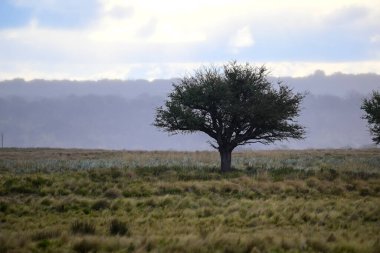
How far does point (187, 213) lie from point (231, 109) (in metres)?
17.6

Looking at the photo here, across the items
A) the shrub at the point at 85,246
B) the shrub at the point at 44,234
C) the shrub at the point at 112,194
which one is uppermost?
the shrub at the point at 112,194

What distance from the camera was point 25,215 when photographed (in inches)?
639

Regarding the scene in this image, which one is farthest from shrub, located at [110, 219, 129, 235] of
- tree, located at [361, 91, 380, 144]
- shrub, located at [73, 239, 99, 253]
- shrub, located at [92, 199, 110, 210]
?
tree, located at [361, 91, 380, 144]

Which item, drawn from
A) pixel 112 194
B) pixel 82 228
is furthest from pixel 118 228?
pixel 112 194

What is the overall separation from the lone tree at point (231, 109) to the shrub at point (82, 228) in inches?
802

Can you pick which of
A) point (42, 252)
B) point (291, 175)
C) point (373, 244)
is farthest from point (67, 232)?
point (291, 175)

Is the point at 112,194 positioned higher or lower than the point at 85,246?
higher

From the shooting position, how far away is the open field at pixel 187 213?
38.3ft

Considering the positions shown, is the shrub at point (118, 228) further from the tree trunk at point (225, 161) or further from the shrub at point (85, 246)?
the tree trunk at point (225, 161)

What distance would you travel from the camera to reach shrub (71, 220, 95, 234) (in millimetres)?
13141

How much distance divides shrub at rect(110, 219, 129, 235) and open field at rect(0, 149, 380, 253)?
0.03 m

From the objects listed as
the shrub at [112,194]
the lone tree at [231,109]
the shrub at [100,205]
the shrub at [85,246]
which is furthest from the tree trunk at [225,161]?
the shrub at [85,246]

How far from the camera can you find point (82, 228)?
13.4 metres

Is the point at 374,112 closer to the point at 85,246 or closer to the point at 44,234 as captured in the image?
the point at 44,234
